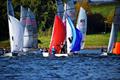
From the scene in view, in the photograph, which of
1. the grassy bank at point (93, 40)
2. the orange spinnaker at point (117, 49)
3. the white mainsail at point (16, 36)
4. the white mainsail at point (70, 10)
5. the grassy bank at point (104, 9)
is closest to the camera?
the white mainsail at point (70, 10)

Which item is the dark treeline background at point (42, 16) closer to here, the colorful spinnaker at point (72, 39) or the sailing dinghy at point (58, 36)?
the sailing dinghy at point (58, 36)

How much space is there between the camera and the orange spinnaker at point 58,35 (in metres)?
90.7

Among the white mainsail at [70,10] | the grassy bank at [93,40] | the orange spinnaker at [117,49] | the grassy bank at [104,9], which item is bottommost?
the grassy bank at [93,40]

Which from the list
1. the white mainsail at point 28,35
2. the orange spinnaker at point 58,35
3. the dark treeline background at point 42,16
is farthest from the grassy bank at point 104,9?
the orange spinnaker at point 58,35

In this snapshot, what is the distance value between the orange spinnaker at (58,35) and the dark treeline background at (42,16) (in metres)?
48.0

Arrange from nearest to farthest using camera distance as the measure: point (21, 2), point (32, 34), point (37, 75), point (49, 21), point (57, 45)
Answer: point (37, 75), point (57, 45), point (32, 34), point (21, 2), point (49, 21)

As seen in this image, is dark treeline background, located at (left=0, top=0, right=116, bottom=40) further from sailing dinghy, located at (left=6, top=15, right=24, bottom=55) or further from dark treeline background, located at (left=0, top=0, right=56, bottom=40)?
sailing dinghy, located at (left=6, top=15, right=24, bottom=55)

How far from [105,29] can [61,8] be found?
58.7 metres

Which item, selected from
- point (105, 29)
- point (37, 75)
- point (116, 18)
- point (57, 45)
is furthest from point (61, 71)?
point (105, 29)

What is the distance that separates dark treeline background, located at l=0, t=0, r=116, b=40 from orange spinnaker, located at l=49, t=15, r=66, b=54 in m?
48.0

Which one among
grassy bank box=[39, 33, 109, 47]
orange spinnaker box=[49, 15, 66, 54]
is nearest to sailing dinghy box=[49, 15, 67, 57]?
orange spinnaker box=[49, 15, 66, 54]

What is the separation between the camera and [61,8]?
95.4m

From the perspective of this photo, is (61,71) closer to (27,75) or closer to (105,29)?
(27,75)

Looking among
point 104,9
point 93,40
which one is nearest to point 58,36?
point 93,40
